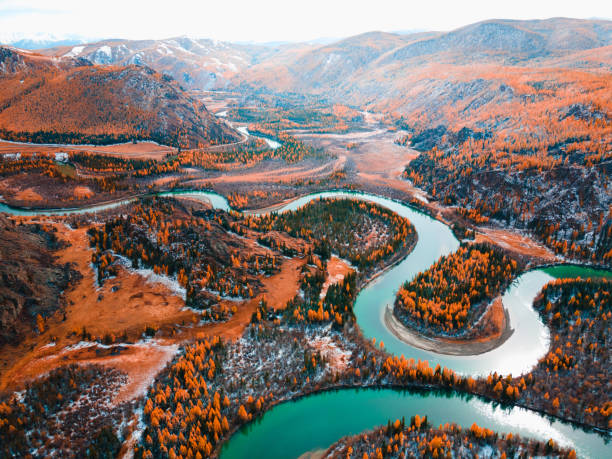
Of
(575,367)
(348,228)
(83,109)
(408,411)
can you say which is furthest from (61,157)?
(575,367)

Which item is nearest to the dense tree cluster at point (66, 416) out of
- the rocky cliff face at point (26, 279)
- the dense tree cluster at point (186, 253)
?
the rocky cliff face at point (26, 279)

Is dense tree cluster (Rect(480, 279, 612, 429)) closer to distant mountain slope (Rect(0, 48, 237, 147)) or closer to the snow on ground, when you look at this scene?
the snow on ground

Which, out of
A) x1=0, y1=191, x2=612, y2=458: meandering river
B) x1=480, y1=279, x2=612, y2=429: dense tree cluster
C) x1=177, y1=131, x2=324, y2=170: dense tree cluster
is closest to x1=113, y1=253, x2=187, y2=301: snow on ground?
x1=0, y1=191, x2=612, y2=458: meandering river

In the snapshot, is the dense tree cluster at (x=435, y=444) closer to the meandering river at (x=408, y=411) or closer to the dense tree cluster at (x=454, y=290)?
the meandering river at (x=408, y=411)

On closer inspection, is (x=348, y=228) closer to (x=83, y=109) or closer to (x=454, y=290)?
(x=454, y=290)

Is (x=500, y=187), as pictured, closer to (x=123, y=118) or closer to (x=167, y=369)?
(x=167, y=369)

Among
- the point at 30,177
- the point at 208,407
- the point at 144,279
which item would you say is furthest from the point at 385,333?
the point at 30,177

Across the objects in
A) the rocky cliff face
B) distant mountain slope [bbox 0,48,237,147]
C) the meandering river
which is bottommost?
the meandering river

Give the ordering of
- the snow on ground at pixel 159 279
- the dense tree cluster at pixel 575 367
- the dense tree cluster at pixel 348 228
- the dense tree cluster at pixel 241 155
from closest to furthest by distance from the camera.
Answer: the dense tree cluster at pixel 575 367 → the snow on ground at pixel 159 279 → the dense tree cluster at pixel 348 228 → the dense tree cluster at pixel 241 155
